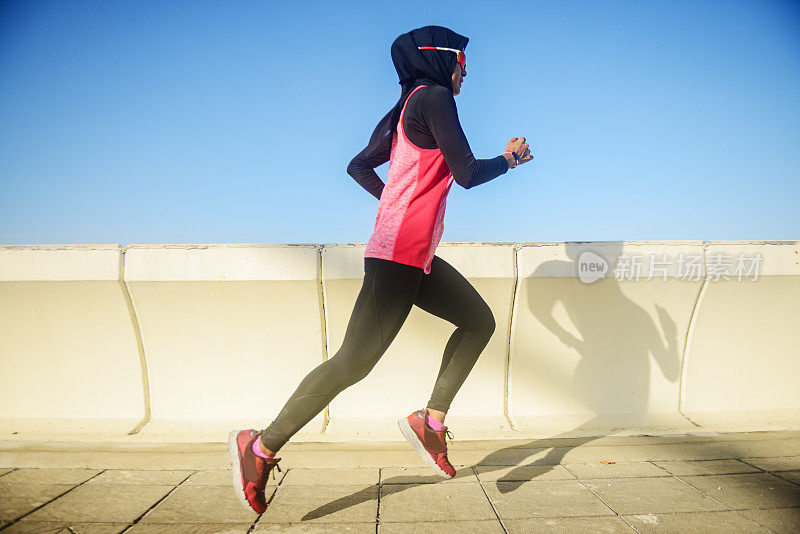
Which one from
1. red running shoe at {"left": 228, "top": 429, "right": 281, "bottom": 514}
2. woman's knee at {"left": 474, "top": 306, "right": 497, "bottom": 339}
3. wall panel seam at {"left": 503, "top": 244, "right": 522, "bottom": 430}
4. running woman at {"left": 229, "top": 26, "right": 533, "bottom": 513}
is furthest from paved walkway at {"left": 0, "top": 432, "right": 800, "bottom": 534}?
woman's knee at {"left": 474, "top": 306, "right": 497, "bottom": 339}

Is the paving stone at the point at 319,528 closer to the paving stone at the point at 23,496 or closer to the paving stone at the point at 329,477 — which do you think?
the paving stone at the point at 329,477

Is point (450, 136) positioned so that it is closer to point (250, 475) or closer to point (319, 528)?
point (250, 475)

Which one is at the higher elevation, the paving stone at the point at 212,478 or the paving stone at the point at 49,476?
the paving stone at the point at 49,476

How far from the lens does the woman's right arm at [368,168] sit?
2.79 m

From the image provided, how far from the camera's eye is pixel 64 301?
390 centimetres

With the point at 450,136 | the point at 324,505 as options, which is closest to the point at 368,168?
the point at 450,136

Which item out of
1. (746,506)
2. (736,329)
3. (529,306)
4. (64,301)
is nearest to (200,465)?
(64,301)

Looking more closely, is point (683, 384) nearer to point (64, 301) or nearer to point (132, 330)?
point (132, 330)

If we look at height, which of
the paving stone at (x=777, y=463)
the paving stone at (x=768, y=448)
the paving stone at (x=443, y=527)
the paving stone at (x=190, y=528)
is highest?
the paving stone at (x=190, y=528)

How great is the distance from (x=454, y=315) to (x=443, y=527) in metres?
0.97

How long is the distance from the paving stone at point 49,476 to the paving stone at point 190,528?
34.1 inches

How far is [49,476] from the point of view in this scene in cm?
308

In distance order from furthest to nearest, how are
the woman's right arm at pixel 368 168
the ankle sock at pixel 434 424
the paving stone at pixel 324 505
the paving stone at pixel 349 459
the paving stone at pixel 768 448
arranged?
the paving stone at pixel 768 448
the paving stone at pixel 349 459
the woman's right arm at pixel 368 168
the ankle sock at pixel 434 424
the paving stone at pixel 324 505

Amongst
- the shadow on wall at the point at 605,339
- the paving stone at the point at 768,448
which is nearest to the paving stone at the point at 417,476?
the shadow on wall at the point at 605,339
